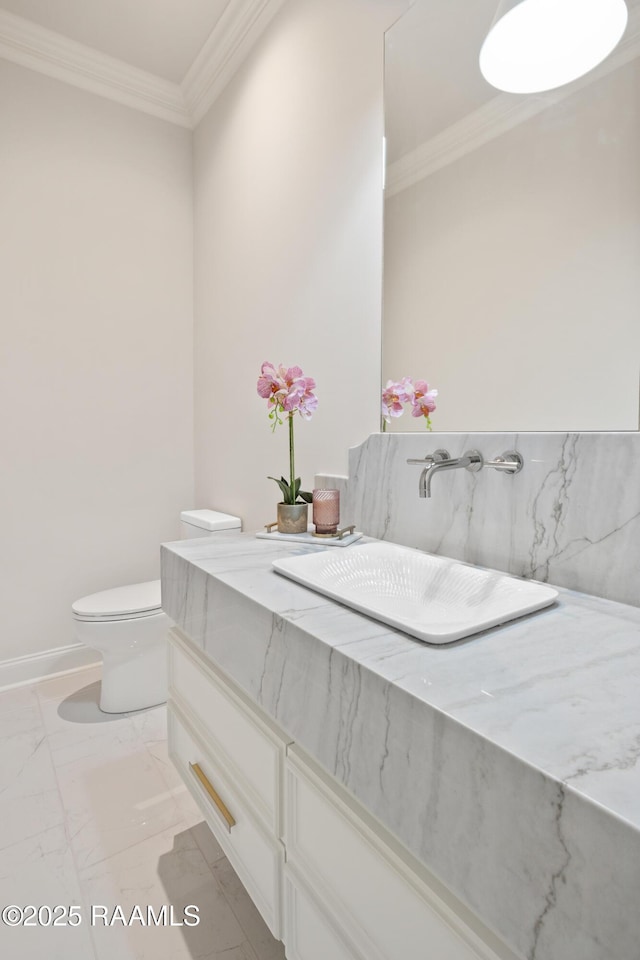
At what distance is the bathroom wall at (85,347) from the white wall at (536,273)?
152 centimetres

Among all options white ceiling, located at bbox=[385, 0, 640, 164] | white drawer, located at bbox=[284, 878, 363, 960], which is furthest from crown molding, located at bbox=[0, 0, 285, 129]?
white drawer, located at bbox=[284, 878, 363, 960]

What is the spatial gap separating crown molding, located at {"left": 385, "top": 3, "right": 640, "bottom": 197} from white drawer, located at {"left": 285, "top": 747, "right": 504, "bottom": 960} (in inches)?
49.3

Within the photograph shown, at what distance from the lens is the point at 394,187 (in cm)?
128

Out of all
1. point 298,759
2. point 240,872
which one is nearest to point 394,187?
point 298,759

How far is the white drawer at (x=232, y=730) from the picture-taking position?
2.56 feet

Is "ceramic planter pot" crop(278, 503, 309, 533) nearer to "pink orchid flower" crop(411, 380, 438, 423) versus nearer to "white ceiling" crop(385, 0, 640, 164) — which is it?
"pink orchid flower" crop(411, 380, 438, 423)

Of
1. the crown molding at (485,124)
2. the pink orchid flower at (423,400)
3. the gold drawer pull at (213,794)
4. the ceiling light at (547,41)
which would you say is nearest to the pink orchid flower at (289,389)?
the pink orchid flower at (423,400)

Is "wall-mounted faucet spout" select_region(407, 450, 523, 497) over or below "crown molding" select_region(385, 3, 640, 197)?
below

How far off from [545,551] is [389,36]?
1354 millimetres

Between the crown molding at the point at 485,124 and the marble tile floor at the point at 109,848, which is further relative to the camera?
the marble tile floor at the point at 109,848

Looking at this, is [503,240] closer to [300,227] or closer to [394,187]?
[394,187]

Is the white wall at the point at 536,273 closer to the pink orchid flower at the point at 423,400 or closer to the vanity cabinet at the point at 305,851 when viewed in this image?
the pink orchid flower at the point at 423,400

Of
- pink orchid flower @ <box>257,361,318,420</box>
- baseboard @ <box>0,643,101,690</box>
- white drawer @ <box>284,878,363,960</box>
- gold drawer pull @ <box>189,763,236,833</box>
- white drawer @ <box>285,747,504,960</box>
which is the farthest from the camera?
baseboard @ <box>0,643,101,690</box>

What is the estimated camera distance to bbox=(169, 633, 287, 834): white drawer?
78 cm
